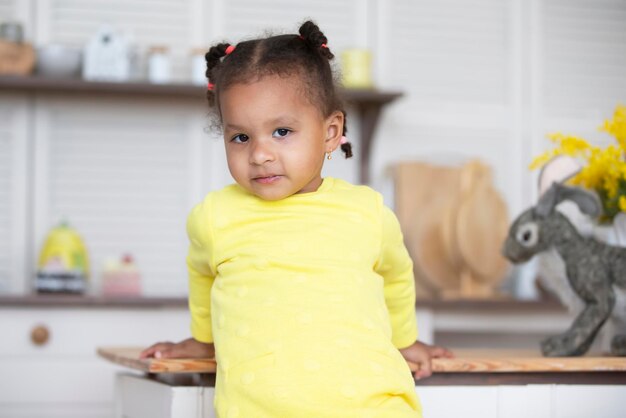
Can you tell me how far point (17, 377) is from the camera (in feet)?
8.13

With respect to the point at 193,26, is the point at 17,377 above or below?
below

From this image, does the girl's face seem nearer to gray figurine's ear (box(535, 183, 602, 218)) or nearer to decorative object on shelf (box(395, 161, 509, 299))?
gray figurine's ear (box(535, 183, 602, 218))

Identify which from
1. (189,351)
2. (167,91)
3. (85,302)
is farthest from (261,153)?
(167,91)

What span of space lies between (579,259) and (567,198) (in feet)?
0.33

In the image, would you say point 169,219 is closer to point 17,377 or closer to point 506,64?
point 17,377

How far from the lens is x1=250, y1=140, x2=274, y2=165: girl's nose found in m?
1.16

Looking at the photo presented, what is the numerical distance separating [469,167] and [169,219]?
0.93 m

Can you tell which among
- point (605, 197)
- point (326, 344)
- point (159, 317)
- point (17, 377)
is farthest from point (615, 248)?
point (17, 377)

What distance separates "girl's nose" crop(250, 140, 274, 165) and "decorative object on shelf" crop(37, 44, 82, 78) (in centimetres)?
176

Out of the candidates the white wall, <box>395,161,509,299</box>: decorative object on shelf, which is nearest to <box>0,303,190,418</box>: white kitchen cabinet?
the white wall

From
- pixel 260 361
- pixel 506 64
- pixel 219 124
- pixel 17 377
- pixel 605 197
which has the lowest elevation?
pixel 17 377

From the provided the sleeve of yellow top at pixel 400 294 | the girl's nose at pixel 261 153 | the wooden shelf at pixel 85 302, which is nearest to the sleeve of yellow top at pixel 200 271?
the girl's nose at pixel 261 153

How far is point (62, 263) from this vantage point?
2.62 meters

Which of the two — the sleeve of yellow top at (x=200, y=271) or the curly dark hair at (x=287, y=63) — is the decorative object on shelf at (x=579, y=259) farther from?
the sleeve of yellow top at (x=200, y=271)
